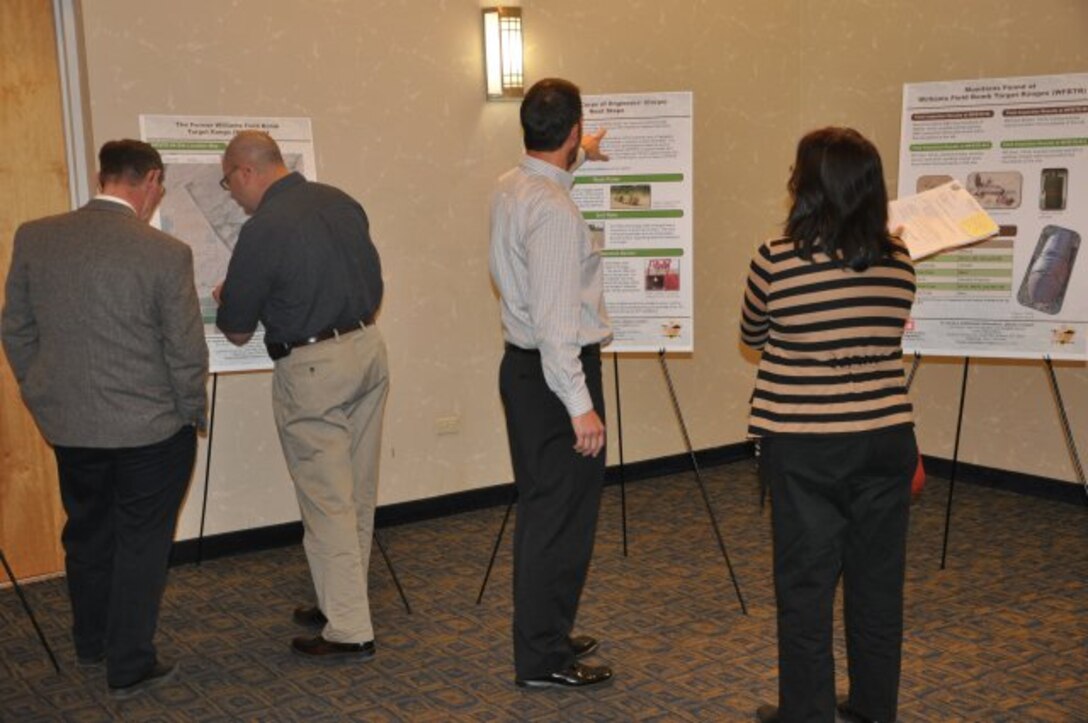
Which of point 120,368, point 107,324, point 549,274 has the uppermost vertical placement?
point 549,274

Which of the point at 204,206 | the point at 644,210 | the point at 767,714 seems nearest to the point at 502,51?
the point at 644,210

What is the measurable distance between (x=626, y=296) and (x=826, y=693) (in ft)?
5.97

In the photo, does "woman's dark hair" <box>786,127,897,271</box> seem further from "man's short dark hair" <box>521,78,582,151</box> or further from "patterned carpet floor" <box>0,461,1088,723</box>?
"patterned carpet floor" <box>0,461,1088,723</box>

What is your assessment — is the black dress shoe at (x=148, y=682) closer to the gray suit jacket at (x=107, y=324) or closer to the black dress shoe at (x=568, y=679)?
the gray suit jacket at (x=107, y=324)

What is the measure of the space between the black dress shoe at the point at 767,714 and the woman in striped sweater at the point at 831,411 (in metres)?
0.18

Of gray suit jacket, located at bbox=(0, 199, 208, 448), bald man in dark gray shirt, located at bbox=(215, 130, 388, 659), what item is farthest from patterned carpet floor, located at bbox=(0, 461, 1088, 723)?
gray suit jacket, located at bbox=(0, 199, 208, 448)

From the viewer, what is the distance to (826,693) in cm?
285

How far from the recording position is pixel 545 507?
3.24m

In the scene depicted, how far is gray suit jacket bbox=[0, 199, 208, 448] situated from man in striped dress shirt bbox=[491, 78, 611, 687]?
97 cm

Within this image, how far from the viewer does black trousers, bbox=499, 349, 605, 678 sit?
3.21 metres

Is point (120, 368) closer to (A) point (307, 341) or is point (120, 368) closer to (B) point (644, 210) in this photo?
(A) point (307, 341)

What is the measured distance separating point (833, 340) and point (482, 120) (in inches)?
114

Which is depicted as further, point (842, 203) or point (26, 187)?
point (26, 187)

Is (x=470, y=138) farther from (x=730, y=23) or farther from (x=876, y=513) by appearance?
(x=876, y=513)
